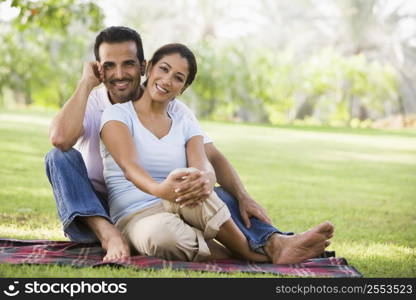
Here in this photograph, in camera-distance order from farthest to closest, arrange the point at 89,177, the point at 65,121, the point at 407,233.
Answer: the point at 407,233 < the point at 89,177 < the point at 65,121

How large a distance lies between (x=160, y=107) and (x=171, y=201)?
58 centimetres

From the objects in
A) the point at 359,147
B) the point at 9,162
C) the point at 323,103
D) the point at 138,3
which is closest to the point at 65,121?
the point at 9,162

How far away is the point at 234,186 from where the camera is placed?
11.5ft

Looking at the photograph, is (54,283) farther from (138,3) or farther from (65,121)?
(138,3)

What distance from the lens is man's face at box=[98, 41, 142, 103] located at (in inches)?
135

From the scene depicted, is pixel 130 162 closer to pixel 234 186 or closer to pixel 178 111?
pixel 178 111

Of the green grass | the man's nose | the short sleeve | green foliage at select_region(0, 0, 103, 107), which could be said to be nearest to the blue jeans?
the short sleeve

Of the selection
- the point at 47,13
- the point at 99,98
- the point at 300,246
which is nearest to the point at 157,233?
the point at 300,246

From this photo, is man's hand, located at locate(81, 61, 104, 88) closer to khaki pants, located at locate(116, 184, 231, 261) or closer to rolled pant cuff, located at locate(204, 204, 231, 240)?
khaki pants, located at locate(116, 184, 231, 261)

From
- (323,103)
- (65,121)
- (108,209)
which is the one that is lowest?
(323,103)

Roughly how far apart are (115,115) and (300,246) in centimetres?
107

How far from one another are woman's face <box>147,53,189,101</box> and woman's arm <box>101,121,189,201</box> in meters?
0.26

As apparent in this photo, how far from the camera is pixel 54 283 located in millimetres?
2646

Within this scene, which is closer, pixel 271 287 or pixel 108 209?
pixel 271 287
